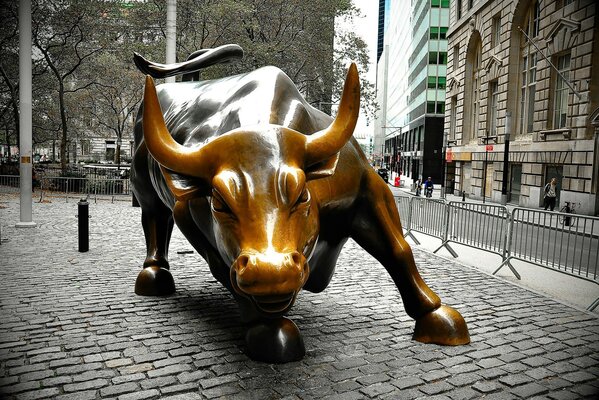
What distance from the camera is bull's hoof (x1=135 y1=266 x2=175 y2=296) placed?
6129 millimetres

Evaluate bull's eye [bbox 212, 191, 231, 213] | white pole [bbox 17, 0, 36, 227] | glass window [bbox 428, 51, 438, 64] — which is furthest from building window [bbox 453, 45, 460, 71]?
bull's eye [bbox 212, 191, 231, 213]

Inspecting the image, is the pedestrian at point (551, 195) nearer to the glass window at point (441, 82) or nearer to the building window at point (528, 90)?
the building window at point (528, 90)

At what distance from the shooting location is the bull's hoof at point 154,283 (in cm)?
613

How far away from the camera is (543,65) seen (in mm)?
22578

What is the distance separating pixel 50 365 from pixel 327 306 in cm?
294

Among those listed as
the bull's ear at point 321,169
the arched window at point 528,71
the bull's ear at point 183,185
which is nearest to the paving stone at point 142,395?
the bull's ear at point 183,185

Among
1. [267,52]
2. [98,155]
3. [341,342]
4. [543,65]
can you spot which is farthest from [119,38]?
[98,155]

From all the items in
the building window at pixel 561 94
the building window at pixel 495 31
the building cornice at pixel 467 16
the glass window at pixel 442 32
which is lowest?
the building window at pixel 561 94

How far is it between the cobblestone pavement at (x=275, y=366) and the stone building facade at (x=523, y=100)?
47.8ft

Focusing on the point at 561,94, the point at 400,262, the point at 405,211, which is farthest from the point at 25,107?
the point at 561,94

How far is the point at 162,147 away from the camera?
10.7ft

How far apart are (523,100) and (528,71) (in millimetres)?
1641

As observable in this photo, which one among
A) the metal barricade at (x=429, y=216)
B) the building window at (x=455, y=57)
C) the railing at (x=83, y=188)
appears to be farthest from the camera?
the building window at (x=455, y=57)

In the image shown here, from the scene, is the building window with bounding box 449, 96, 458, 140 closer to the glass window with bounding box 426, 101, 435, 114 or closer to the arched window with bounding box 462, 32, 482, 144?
the arched window with bounding box 462, 32, 482, 144
